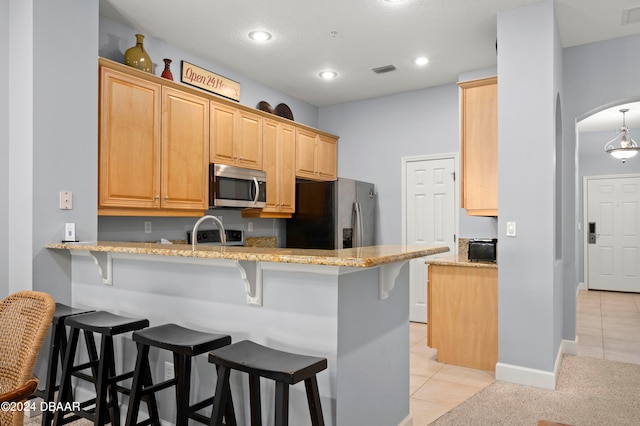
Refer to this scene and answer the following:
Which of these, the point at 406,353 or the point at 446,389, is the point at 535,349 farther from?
the point at 406,353

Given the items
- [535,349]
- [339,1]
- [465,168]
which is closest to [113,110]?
[339,1]

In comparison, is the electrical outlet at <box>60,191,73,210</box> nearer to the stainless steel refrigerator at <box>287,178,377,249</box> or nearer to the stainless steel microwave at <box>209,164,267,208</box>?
the stainless steel microwave at <box>209,164,267,208</box>

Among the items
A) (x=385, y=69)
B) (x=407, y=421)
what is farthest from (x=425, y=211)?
(x=407, y=421)

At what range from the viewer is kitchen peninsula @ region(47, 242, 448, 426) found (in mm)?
1857

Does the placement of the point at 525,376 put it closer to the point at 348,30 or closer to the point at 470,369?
the point at 470,369

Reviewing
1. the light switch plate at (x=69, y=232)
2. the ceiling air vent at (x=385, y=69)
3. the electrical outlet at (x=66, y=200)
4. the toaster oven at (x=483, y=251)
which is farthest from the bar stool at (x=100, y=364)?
the ceiling air vent at (x=385, y=69)

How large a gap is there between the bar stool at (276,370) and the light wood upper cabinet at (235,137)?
262 centimetres

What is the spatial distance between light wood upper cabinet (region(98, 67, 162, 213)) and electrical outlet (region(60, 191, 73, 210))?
0.23 meters

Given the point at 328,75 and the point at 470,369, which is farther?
the point at 328,75

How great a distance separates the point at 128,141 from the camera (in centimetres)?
329

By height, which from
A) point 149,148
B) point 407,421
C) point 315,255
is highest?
point 149,148

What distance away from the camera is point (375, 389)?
7.01ft

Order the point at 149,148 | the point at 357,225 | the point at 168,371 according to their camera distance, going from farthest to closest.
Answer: the point at 357,225, the point at 149,148, the point at 168,371

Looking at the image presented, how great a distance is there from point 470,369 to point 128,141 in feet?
10.7
